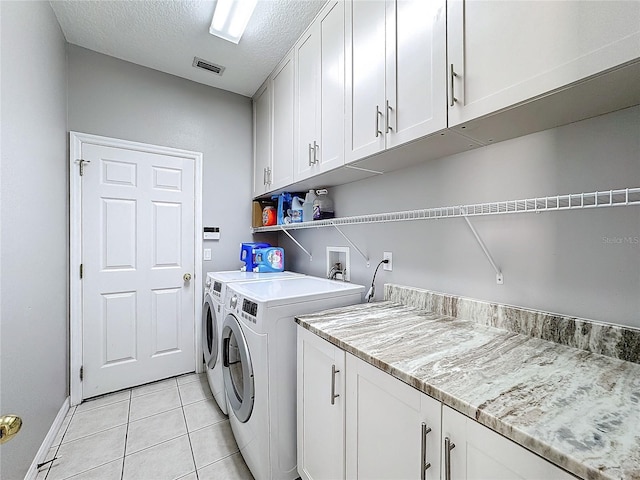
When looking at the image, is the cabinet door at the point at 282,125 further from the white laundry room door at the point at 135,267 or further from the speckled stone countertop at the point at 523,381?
the speckled stone countertop at the point at 523,381

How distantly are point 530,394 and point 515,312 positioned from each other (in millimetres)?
540

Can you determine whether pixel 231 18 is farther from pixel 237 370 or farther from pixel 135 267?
pixel 237 370

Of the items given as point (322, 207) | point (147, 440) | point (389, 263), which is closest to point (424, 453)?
point (389, 263)

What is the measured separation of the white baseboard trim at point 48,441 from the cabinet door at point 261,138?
221 centimetres

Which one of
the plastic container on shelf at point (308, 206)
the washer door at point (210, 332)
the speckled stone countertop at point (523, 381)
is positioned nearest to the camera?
the speckled stone countertop at point (523, 381)

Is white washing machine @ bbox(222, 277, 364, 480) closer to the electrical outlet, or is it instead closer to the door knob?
the electrical outlet

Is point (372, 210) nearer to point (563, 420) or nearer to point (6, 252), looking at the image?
point (563, 420)

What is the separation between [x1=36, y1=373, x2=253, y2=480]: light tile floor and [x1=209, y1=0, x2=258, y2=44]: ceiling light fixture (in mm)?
2725

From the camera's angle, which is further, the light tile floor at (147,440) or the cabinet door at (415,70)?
the light tile floor at (147,440)

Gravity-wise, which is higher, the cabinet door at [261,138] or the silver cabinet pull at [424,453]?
the cabinet door at [261,138]

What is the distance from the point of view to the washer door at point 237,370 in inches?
56.8

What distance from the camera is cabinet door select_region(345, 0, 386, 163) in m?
1.34

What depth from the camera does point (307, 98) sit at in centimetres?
194

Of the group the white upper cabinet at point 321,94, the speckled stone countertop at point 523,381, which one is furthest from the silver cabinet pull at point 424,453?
the white upper cabinet at point 321,94
